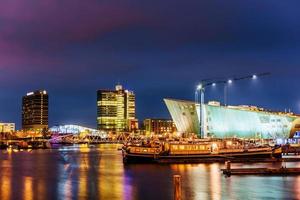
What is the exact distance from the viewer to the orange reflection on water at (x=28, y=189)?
147ft

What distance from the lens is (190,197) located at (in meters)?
42.9

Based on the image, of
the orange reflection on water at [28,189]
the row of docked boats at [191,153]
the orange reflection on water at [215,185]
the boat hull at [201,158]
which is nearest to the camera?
the orange reflection on water at [215,185]

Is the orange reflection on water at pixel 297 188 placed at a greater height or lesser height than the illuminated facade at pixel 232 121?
lesser

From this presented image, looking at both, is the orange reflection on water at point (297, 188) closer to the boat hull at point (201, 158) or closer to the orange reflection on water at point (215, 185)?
the orange reflection on water at point (215, 185)

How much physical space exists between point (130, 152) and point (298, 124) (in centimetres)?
11694

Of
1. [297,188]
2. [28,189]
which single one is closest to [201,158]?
[297,188]

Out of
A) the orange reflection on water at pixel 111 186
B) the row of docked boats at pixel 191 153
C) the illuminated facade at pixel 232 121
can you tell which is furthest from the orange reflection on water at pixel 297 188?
the illuminated facade at pixel 232 121

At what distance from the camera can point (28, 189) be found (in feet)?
168

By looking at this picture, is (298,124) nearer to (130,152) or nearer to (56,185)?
(130,152)

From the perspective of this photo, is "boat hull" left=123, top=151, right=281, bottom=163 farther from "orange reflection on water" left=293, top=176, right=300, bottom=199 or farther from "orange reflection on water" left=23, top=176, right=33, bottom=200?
"orange reflection on water" left=293, top=176, right=300, bottom=199

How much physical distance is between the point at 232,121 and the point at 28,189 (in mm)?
135310

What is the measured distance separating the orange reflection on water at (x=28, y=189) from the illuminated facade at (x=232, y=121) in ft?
365

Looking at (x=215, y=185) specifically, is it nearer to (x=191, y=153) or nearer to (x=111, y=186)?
(x=111, y=186)

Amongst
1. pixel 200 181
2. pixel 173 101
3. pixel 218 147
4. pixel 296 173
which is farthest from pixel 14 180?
pixel 173 101
